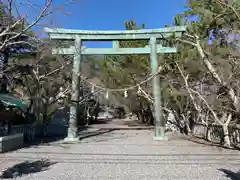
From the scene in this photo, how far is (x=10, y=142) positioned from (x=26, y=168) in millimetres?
2609

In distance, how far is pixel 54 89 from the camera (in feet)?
40.9

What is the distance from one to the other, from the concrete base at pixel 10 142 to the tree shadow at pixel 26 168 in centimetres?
165

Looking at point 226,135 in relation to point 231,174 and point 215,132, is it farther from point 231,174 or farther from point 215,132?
point 231,174

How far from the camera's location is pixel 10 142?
687 cm

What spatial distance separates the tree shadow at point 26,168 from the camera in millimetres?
4164

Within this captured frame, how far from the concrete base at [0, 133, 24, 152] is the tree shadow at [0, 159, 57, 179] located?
1.65 metres

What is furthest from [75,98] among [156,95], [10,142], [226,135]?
[226,135]

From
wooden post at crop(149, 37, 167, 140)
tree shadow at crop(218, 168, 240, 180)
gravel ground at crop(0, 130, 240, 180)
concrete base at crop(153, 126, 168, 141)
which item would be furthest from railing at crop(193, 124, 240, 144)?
tree shadow at crop(218, 168, 240, 180)

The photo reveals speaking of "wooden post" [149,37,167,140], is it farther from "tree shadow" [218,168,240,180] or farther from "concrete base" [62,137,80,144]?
"tree shadow" [218,168,240,180]

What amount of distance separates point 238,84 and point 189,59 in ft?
8.94

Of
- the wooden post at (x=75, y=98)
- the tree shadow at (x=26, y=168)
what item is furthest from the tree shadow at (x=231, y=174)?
the wooden post at (x=75, y=98)

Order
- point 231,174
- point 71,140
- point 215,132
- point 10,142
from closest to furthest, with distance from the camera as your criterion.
A: 1. point 231,174
2. point 10,142
3. point 71,140
4. point 215,132

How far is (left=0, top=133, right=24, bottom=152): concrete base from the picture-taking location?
636cm

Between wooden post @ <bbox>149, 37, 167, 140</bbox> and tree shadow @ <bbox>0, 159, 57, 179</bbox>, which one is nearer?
tree shadow @ <bbox>0, 159, 57, 179</bbox>
